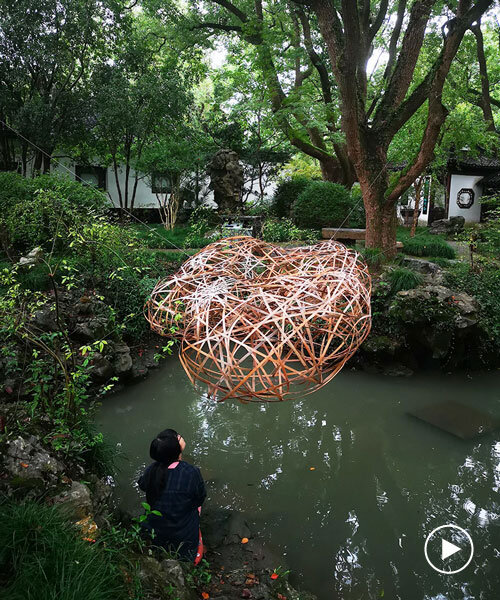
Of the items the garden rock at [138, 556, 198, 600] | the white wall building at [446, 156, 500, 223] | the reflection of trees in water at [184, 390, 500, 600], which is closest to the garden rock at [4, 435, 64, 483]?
the garden rock at [138, 556, 198, 600]

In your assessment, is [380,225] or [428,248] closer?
[380,225]

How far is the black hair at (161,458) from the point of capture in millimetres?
2676

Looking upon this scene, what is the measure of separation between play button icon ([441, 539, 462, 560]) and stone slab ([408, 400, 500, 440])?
64.2 inches

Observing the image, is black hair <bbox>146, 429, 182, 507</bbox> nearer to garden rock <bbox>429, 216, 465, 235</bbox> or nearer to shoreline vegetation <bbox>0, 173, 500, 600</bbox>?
shoreline vegetation <bbox>0, 173, 500, 600</bbox>

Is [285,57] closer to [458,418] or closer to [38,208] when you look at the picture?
[38,208]

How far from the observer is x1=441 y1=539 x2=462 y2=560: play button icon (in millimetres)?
3168

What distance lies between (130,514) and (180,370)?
308 centimetres

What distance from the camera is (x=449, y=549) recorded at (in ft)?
10.5

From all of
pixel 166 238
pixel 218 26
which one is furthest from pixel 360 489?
pixel 218 26

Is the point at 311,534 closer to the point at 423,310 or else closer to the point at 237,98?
the point at 423,310

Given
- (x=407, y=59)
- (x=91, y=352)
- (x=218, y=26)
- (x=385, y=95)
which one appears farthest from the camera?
(x=218, y=26)

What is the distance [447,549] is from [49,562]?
9.18 feet

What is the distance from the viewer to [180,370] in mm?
6324

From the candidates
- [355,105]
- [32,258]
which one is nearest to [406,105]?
[355,105]
